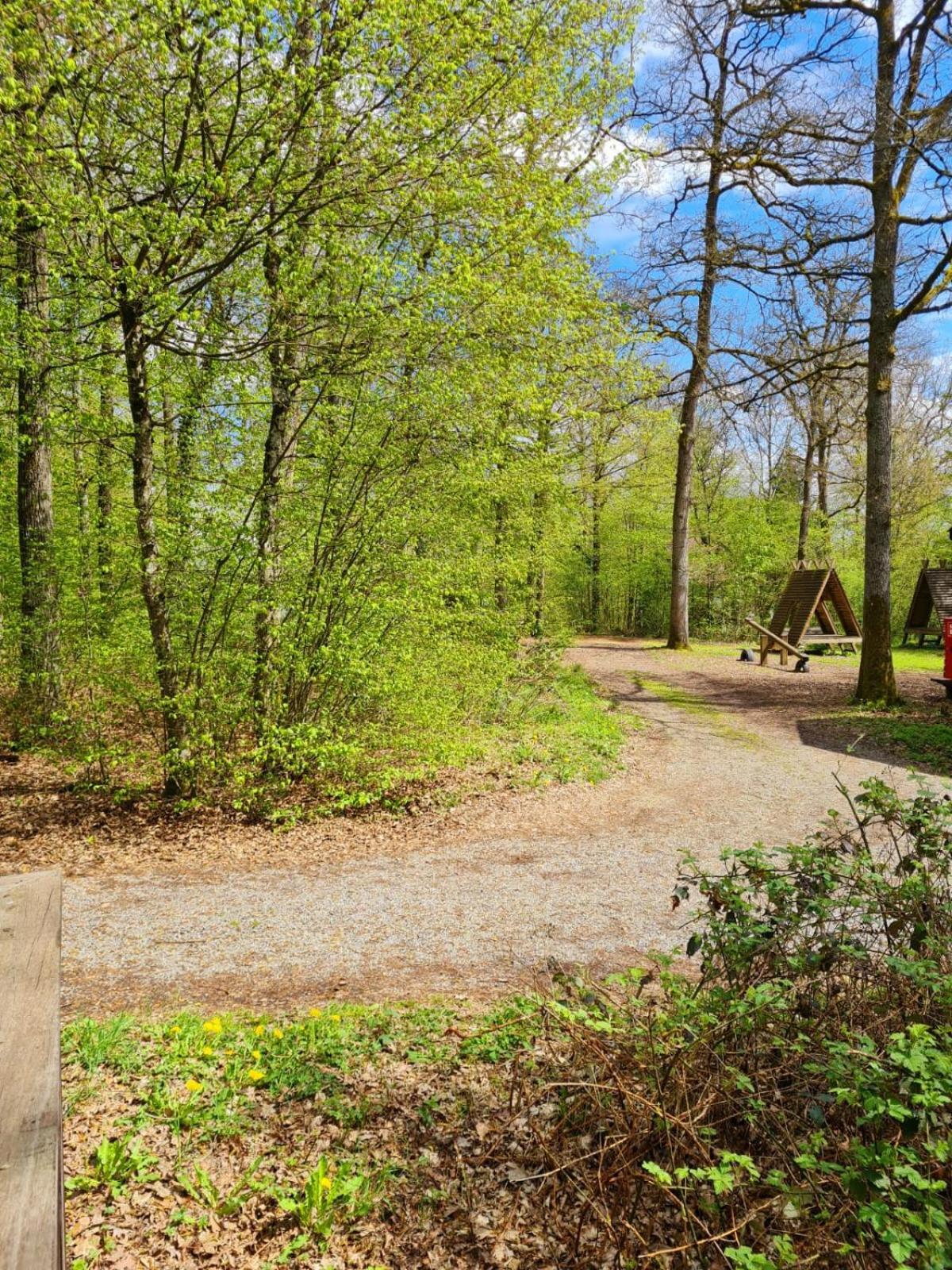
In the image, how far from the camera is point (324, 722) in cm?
640

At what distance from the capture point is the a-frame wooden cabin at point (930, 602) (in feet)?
62.5

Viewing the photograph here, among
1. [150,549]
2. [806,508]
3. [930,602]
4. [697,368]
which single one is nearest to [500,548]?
[150,549]

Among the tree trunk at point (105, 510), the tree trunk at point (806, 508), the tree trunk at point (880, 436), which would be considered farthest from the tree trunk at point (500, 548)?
the tree trunk at point (806, 508)

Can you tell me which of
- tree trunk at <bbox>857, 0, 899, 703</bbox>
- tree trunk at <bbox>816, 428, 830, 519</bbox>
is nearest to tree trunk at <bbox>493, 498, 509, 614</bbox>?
tree trunk at <bbox>857, 0, 899, 703</bbox>

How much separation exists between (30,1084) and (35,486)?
8396mm

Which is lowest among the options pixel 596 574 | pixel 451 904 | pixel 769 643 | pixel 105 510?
pixel 451 904

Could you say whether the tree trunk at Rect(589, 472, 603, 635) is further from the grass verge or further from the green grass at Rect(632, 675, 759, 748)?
the grass verge

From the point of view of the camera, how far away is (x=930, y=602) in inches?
832

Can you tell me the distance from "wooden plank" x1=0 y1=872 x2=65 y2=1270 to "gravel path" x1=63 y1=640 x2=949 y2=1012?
1.72 meters

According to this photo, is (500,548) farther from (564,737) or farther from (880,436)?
(880,436)

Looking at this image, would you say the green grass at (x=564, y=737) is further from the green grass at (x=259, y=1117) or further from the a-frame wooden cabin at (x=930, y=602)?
the a-frame wooden cabin at (x=930, y=602)

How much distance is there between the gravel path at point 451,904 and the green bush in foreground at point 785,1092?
139 cm

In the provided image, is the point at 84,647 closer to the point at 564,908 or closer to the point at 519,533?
the point at 564,908

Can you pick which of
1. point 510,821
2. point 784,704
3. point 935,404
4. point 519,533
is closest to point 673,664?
point 784,704
